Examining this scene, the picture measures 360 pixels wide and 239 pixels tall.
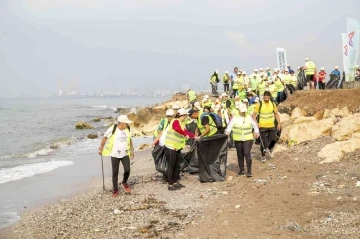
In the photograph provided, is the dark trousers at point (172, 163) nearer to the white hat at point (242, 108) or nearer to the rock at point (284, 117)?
the white hat at point (242, 108)

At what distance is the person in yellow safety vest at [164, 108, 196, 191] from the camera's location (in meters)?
9.65

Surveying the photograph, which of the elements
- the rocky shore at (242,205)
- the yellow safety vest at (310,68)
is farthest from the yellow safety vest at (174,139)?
the yellow safety vest at (310,68)

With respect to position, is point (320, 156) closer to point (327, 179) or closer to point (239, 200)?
point (327, 179)

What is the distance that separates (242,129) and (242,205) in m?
2.61

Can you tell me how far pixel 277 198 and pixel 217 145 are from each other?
8.50ft

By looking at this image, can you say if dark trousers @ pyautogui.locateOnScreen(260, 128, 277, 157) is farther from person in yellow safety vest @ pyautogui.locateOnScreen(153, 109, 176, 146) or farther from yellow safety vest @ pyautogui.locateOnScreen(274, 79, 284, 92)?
yellow safety vest @ pyautogui.locateOnScreen(274, 79, 284, 92)

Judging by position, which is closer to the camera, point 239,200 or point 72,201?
point 239,200

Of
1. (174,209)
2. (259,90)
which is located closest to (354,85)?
(259,90)

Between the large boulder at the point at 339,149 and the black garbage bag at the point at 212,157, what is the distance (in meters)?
2.64

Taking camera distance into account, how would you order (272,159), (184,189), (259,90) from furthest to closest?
1. (259,90)
2. (272,159)
3. (184,189)

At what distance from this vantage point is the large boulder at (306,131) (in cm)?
1339

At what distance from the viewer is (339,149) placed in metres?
10.9

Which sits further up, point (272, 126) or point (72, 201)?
point (272, 126)

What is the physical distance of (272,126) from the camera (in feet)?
38.1
